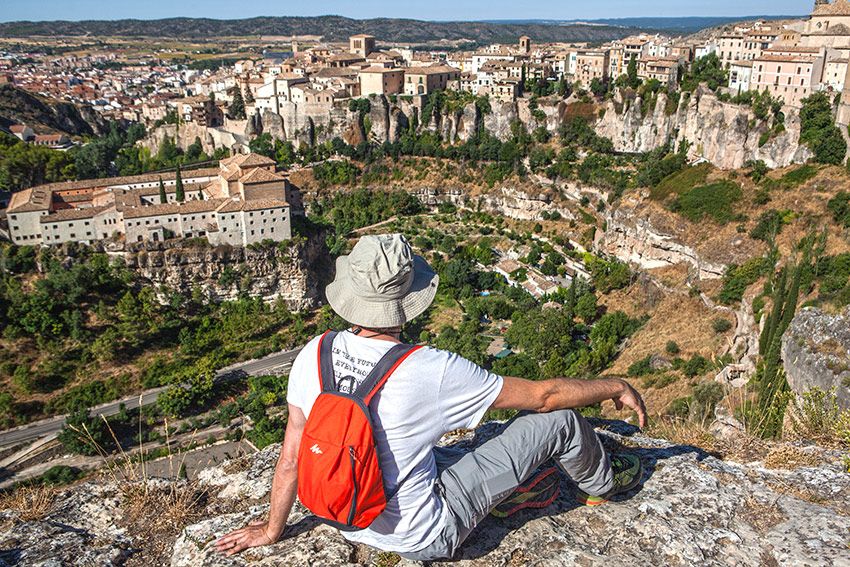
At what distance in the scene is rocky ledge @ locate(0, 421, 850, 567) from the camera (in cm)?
329

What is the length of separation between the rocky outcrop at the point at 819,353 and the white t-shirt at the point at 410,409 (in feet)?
36.0

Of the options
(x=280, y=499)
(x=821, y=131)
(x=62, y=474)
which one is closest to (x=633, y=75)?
(x=821, y=131)

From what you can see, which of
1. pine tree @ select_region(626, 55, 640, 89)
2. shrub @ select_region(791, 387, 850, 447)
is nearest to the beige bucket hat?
shrub @ select_region(791, 387, 850, 447)

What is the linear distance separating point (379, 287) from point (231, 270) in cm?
2689

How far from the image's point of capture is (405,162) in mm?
45625

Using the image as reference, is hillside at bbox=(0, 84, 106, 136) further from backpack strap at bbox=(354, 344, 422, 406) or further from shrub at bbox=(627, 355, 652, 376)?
backpack strap at bbox=(354, 344, 422, 406)

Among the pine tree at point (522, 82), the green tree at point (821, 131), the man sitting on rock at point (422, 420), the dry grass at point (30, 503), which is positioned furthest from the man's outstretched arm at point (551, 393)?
the pine tree at point (522, 82)

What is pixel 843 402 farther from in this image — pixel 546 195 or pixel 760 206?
pixel 546 195

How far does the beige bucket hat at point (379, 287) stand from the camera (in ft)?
9.73

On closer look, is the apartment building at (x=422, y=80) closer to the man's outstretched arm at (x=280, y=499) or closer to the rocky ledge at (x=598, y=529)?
the rocky ledge at (x=598, y=529)

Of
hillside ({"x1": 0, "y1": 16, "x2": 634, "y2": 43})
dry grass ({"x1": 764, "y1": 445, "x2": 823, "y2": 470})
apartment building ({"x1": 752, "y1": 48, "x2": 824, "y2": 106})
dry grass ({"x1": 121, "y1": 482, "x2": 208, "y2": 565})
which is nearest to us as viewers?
dry grass ({"x1": 121, "y1": 482, "x2": 208, "y2": 565})

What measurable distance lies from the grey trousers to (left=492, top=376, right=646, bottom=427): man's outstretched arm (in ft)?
0.42

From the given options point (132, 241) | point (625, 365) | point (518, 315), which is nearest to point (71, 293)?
point (132, 241)

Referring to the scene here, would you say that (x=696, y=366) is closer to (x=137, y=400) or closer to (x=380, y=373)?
(x=380, y=373)
